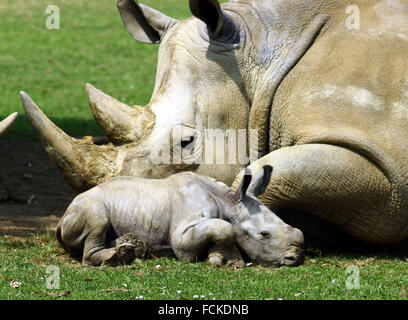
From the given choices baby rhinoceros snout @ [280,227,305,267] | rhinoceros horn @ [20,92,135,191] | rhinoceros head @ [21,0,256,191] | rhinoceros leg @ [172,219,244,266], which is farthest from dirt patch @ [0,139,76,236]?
baby rhinoceros snout @ [280,227,305,267]

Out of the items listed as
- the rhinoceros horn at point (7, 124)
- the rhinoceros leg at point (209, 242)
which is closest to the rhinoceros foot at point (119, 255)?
the rhinoceros leg at point (209, 242)

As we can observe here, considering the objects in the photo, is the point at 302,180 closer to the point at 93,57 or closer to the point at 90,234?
the point at 90,234

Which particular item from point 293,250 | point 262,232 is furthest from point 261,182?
point 293,250

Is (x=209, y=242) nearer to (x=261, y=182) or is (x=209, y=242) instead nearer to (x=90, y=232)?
(x=261, y=182)

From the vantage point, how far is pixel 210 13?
8.28m

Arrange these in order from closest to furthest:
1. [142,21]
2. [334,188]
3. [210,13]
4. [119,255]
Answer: [119,255], [334,188], [210,13], [142,21]

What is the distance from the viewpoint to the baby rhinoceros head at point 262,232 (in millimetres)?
7324

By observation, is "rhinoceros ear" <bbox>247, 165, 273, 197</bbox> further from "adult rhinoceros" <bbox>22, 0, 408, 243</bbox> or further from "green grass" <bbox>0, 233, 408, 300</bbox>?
"green grass" <bbox>0, 233, 408, 300</bbox>

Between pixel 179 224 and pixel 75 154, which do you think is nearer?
pixel 179 224

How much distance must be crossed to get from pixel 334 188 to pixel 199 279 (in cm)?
151

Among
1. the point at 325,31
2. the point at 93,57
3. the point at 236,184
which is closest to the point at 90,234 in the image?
the point at 236,184

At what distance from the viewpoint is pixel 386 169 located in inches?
306

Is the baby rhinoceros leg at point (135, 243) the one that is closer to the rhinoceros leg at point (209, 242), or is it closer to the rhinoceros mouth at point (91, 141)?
the rhinoceros leg at point (209, 242)

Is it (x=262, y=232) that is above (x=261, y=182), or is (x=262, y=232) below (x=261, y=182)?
below
